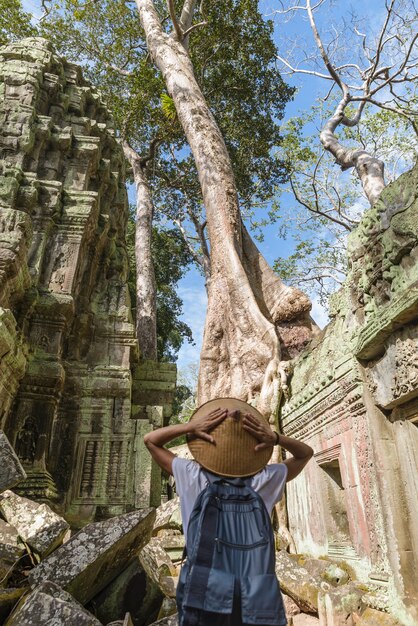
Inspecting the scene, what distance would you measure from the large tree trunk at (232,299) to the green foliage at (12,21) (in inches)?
256

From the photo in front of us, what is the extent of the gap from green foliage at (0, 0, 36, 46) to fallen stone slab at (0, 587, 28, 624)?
1399cm

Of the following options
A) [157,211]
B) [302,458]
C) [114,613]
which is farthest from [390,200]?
[157,211]

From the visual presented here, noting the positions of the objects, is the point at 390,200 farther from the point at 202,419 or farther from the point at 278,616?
the point at 278,616

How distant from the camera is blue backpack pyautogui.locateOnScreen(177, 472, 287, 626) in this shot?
145 cm

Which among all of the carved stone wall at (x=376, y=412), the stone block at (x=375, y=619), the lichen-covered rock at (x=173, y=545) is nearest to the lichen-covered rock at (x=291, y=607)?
the carved stone wall at (x=376, y=412)

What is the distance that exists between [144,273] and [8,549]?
971 centimetres

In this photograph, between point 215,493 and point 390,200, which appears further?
point 390,200

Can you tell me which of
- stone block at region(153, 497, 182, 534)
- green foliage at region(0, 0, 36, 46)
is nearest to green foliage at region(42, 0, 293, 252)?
green foliage at region(0, 0, 36, 46)

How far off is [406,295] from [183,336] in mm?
14389

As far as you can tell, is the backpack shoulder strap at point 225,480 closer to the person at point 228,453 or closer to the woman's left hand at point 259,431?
the person at point 228,453

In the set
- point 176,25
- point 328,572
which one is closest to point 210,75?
point 176,25

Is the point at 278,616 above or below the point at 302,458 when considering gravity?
below

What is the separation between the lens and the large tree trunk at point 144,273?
10805 mm

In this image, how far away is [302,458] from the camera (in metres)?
1.92
